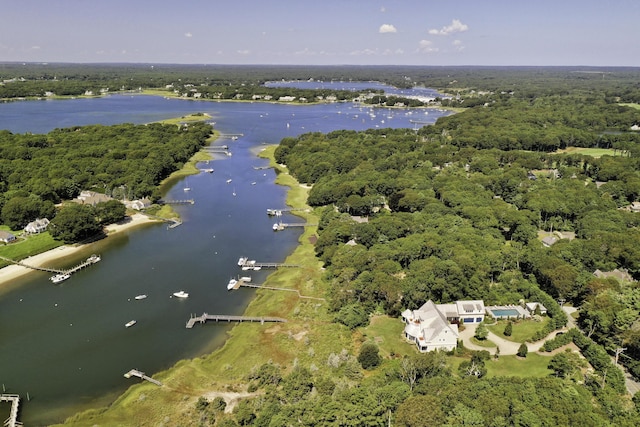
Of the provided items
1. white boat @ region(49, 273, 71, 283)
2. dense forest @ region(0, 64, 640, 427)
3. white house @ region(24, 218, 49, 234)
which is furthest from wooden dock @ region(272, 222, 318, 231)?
white house @ region(24, 218, 49, 234)

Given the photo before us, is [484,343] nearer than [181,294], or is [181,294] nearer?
[484,343]

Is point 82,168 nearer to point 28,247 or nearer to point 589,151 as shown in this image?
point 28,247

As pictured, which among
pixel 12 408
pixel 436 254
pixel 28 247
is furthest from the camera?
pixel 28 247

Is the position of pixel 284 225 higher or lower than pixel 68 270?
higher

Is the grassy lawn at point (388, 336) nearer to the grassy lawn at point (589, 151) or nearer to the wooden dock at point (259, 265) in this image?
the wooden dock at point (259, 265)

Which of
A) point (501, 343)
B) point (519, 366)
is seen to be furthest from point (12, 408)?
point (501, 343)

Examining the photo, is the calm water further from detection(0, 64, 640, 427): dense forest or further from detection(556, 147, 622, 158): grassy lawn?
detection(556, 147, 622, 158): grassy lawn

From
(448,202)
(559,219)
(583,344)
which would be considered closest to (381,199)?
(448,202)
